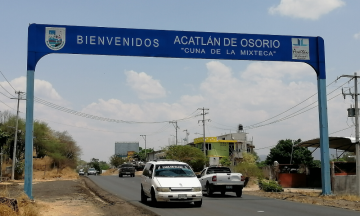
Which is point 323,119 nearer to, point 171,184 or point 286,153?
point 171,184

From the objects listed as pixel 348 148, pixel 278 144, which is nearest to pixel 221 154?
pixel 278 144

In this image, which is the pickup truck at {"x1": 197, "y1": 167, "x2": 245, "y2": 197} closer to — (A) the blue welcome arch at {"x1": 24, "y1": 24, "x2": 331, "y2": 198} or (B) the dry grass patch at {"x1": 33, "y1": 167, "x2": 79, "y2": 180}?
(A) the blue welcome arch at {"x1": 24, "y1": 24, "x2": 331, "y2": 198}

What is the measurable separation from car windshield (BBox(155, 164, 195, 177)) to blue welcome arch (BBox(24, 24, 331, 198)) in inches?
234

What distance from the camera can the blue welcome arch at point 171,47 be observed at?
2025cm

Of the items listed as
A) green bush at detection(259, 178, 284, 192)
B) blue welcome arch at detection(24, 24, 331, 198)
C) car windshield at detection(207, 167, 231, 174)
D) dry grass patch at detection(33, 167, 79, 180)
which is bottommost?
dry grass patch at detection(33, 167, 79, 180)

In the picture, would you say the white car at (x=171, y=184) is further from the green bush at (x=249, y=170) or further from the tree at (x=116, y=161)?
the tree at (x=116, y=161)

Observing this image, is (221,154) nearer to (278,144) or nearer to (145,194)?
(278,144)

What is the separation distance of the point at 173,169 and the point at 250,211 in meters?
3.96

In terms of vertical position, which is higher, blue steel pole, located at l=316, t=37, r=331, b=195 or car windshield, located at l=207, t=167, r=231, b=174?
blue steel pole, located at l=316, t=37, r=331, b=195

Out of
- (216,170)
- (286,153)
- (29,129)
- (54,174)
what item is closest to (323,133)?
(216,170)

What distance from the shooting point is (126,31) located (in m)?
21.7

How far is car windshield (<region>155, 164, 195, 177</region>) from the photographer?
17.9 m

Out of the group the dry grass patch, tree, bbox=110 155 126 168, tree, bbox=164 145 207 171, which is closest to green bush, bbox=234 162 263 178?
tree, bbox=164 145 207 171

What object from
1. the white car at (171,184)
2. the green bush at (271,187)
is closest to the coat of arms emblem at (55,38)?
the white car at (171,184)
